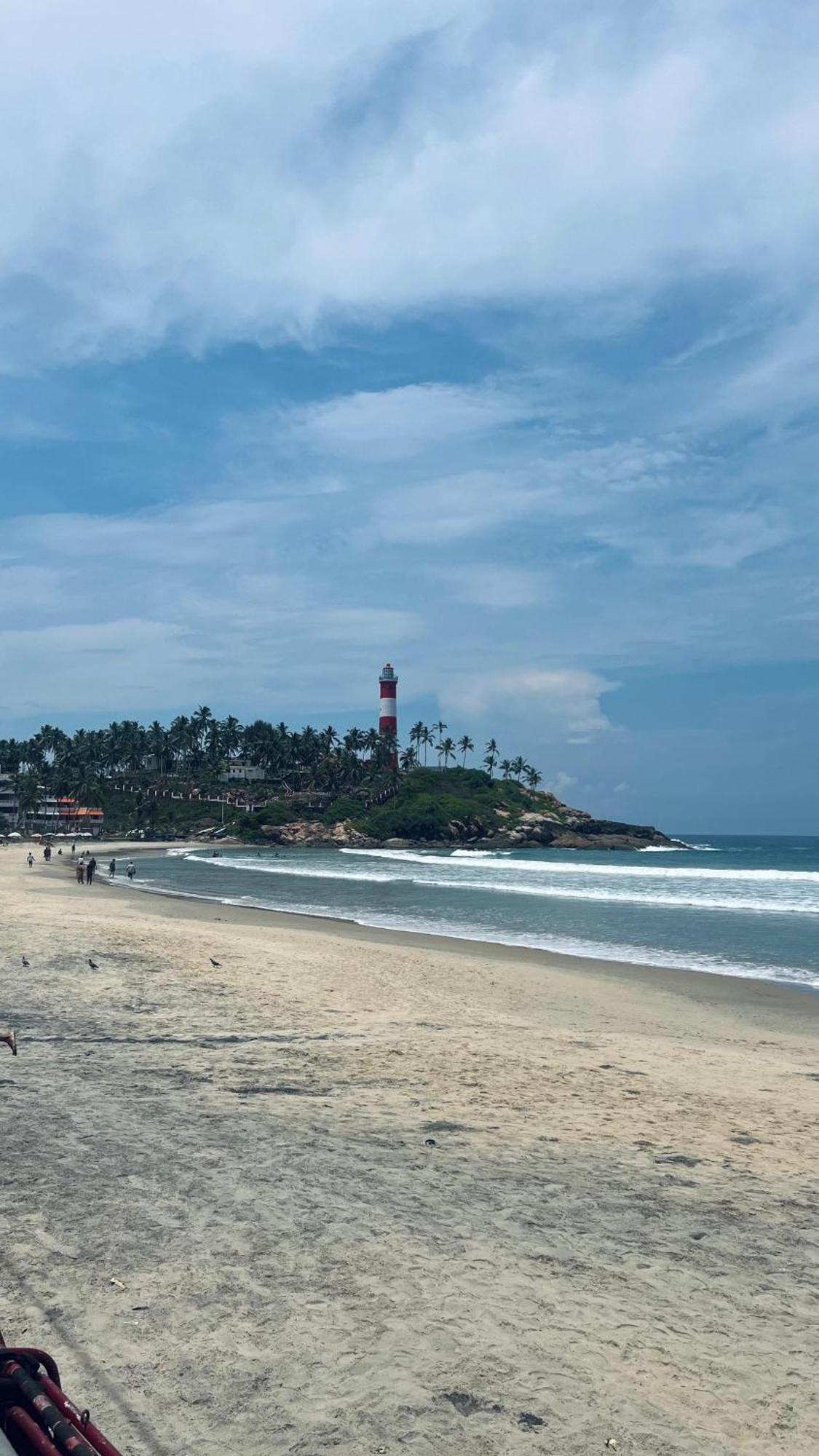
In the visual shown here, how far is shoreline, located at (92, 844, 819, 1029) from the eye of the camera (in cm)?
1947

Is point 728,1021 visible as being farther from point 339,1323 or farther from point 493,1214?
point 339,1323

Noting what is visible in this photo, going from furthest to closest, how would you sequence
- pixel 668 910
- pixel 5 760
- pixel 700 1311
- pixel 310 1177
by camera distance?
pixel 5 760
pixel 668 910
pixel 310 1177
pixel 700 1311

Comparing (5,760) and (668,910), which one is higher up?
(5,760)

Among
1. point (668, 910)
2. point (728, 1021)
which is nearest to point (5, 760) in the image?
point (668, 910)

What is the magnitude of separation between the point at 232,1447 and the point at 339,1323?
42.2 inches

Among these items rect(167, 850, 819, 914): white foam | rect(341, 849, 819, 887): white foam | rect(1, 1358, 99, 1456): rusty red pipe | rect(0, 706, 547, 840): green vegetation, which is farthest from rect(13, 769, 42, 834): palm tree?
rect(1, 1358, 99, 1456): rusty red pipe

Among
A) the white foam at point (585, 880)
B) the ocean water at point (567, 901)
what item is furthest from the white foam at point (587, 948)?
the white foam at point (585, 880)

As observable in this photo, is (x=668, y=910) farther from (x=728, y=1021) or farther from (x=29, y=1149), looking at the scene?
(x=29, y=1149)

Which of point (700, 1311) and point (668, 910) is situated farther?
point (668, 910)

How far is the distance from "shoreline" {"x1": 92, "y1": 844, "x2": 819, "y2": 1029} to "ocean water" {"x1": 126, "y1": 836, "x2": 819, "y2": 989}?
0.72 metres

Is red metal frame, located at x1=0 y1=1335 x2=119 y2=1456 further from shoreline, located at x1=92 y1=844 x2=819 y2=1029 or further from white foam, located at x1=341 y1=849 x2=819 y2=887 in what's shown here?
white foam, located at x1=341 y1=849 x2=819 y2=887

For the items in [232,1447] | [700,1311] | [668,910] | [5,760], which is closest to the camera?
[232,1447]

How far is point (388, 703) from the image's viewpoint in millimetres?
165000

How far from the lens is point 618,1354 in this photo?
16.2ft
